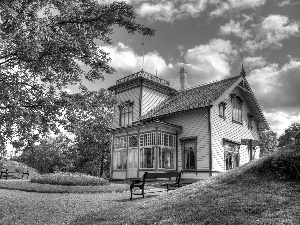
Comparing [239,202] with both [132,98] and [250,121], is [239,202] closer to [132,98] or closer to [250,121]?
[132,98]

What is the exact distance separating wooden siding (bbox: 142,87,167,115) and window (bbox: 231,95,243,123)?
7180mm

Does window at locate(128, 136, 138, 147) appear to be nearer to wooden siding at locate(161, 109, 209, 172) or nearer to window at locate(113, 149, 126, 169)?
window at locate(113, 149, 126, 169)

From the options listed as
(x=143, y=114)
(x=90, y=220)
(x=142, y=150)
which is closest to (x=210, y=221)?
(x=90, y=220)

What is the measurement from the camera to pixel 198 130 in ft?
74.7

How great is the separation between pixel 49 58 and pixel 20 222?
5.42m

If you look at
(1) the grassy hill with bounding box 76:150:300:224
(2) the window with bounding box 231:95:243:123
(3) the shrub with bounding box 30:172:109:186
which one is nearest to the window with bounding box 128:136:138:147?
(3) the shrub with bounding box 30:172:109:186

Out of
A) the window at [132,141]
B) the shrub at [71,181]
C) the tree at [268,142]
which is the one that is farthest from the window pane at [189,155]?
the tree at [268,142]

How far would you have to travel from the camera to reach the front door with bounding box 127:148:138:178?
24.2 m

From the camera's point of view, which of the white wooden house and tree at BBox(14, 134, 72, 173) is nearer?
the white wooden house

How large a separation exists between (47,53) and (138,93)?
1826 centimetres

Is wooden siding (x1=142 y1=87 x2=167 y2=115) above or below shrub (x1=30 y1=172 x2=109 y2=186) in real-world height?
above

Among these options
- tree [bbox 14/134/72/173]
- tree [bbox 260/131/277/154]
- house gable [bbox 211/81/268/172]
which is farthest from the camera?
tree [bbox 14/134/72/173]

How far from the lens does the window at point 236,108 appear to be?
26.4 meters

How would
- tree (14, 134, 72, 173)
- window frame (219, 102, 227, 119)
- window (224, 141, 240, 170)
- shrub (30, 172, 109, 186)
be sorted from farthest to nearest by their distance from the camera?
tree (14, 134, 72, 173), window frame (219, 102, 227, 119), window (224, 141, 240, 170), shrub (30, 172, 109, 186)
